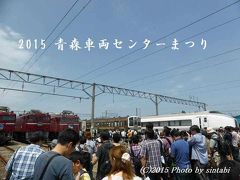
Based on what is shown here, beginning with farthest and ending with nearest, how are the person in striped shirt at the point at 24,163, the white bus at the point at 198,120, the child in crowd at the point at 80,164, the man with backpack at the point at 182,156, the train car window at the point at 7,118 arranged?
1. the white bus at the point at 198,120
2. the train car window at the point at 7,118
3. the man with backpack at the point at 182,156
4. the person in striped shirt at the point at 24,163
5. the child in crowd at the point at 80,164

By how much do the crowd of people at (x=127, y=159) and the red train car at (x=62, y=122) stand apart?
21.0 meters

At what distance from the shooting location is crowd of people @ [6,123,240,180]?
3.12m

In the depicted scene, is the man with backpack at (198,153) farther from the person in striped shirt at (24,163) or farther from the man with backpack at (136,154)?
the person in striped shirt at (24,163)

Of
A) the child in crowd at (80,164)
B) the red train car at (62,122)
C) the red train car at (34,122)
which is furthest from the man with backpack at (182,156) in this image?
the red train car at (34,122)

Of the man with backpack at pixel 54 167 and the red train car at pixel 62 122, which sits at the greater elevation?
the red train car at pixel 62 122

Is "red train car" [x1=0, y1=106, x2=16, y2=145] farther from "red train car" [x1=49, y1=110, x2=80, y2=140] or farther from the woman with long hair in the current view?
the woman with long hair

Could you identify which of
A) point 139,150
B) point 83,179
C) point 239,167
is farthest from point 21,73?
point 239,167

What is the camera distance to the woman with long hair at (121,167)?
313 cm

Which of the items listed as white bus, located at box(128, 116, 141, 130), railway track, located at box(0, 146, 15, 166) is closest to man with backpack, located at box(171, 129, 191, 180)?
railway track, located at box(0, 146, 15, 166)

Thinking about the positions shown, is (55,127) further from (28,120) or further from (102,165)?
(102,165)

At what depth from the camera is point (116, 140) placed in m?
6.08

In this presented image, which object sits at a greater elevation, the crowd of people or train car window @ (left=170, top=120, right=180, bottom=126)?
train car window @ (left=170, top=120, right=180, bottom=126)

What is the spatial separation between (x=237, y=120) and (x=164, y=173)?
28.3 metres

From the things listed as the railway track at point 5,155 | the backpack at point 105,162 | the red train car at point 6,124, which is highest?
the red train car at point 6,124
